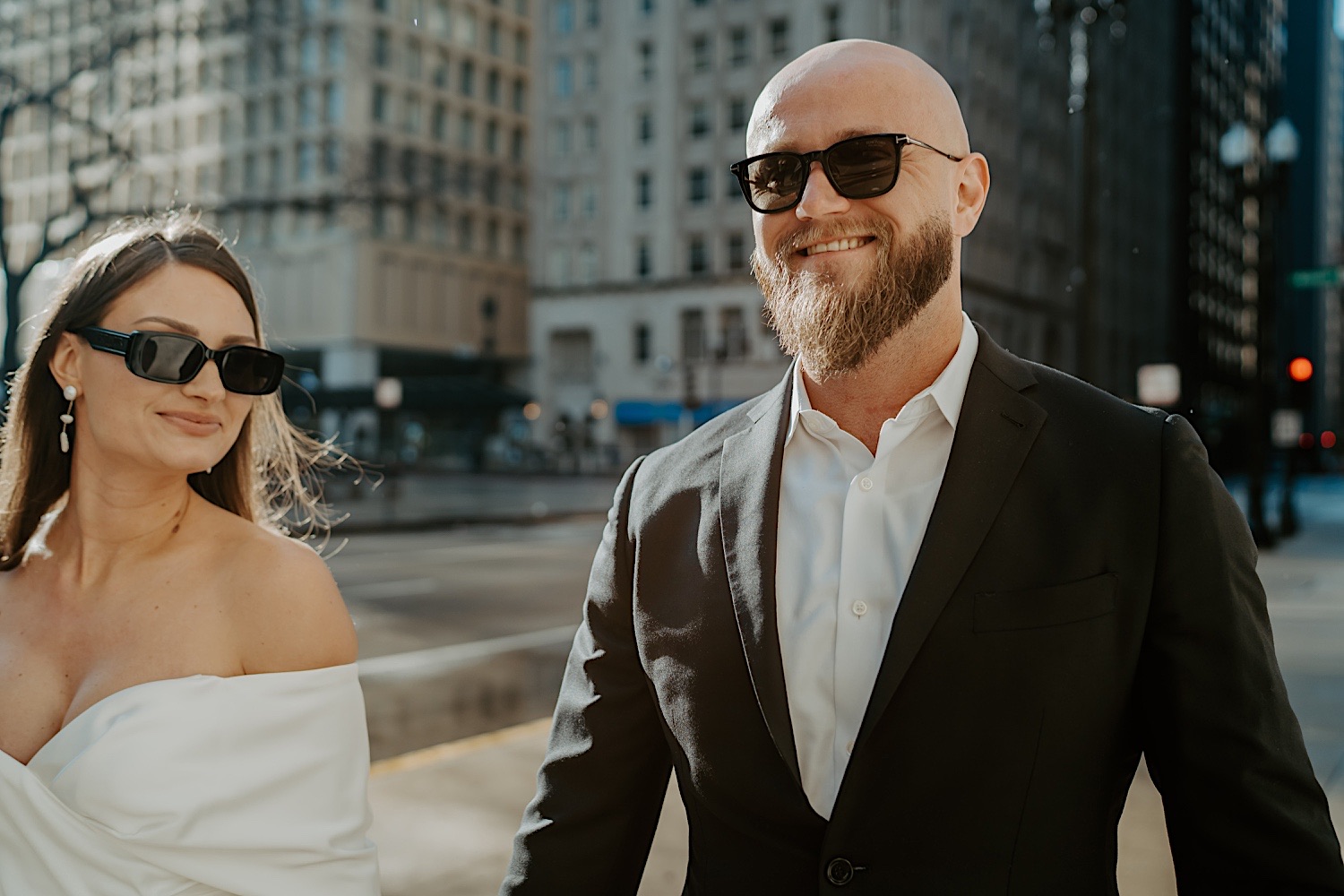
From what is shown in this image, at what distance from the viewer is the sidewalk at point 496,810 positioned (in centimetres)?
419

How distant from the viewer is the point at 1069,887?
5.70ft

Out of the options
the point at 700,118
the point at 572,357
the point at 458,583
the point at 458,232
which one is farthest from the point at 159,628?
the point at 458,232

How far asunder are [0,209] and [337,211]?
13.9 ft

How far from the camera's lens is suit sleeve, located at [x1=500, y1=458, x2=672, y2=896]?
82.9 inches

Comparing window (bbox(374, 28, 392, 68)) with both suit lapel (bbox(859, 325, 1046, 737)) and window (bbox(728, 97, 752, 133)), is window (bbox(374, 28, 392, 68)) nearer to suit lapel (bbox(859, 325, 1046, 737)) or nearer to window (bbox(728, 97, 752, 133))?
window (bbox(728, 97, 752, 133))

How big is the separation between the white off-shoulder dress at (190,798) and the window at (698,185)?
38444 millimetres

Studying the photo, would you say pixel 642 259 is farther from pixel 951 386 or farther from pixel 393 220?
pixel 951 386

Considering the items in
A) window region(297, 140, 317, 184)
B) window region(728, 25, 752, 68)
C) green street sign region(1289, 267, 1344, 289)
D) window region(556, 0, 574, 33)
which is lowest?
green street sign region(1289, 267, 1344, 289)

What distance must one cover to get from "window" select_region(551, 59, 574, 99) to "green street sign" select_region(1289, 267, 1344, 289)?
112ft

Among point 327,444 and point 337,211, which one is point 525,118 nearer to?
point 337,211

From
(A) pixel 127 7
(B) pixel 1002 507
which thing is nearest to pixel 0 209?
(A) pixel 127 7

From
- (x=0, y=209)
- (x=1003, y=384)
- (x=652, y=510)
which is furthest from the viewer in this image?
(x=0, y=209)

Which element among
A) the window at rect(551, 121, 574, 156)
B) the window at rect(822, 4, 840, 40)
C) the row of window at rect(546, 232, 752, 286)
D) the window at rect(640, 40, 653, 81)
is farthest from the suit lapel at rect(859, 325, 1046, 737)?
the window at rect(551, 121, 574, 156)

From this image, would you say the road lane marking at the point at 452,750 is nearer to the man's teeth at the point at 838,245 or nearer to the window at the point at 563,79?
the man's teeth at the point at 838,245
